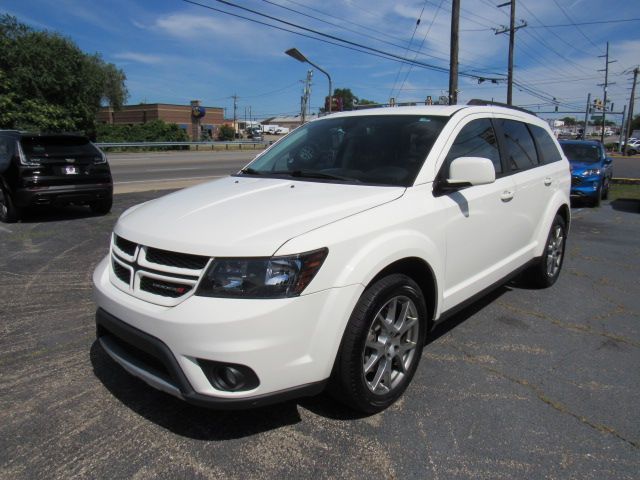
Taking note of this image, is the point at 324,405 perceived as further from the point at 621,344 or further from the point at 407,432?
the point at 621,344

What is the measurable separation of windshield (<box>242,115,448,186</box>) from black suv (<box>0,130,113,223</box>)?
5.56 metres

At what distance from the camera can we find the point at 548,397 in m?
3.08

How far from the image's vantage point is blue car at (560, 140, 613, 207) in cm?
1206

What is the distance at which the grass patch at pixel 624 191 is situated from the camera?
14.3 metres

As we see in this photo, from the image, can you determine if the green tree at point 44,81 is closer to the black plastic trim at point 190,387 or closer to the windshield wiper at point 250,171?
the windshield wiper at point 250,171

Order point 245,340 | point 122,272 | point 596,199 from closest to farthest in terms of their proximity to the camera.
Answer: point 245,340, point 122,272, point 596,199

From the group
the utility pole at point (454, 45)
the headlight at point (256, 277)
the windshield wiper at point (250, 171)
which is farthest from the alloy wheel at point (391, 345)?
the utility pole at point (454, 45)

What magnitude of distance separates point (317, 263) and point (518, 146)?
9.74 ft

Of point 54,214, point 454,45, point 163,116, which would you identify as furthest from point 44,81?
point 163,116

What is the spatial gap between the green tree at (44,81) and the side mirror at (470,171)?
38962 mm

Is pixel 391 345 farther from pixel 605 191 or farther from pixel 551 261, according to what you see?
pixel 605 191

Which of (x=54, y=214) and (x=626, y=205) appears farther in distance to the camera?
(x=626, y=205)

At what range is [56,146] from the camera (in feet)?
28.1

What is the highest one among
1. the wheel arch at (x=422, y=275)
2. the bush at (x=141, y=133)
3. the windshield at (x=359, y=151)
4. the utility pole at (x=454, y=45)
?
the utility pole at (x=454, y=45)
